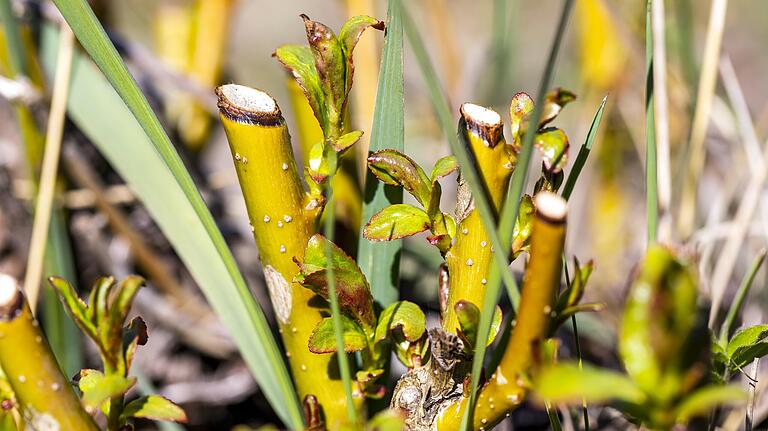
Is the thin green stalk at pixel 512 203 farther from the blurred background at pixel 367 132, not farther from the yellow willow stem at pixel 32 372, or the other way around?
the blurred background at pixel 367 132

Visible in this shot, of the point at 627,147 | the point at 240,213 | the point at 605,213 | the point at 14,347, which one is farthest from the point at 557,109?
the point at 627,147

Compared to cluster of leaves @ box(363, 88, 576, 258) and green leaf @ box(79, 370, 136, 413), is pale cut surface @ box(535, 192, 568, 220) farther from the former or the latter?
green leaf @ box(79, 370, 136, 413)

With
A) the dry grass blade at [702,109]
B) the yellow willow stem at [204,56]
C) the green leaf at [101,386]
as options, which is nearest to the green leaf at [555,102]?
the green leaf at [101,386]

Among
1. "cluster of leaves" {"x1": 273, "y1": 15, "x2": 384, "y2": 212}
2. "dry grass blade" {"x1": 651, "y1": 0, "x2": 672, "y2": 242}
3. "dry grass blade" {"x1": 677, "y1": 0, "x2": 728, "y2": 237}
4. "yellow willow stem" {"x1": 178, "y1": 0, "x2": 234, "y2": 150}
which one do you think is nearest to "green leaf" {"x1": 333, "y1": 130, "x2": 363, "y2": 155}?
"cluster of leaves" {"x1": 273, "y1": 15, "x2": 384, "y2": 212}

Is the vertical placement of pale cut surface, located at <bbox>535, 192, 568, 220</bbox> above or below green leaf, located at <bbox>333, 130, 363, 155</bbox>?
below

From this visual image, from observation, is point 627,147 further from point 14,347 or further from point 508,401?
point 14,347

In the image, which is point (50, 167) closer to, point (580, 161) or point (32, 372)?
point (32, 372)
